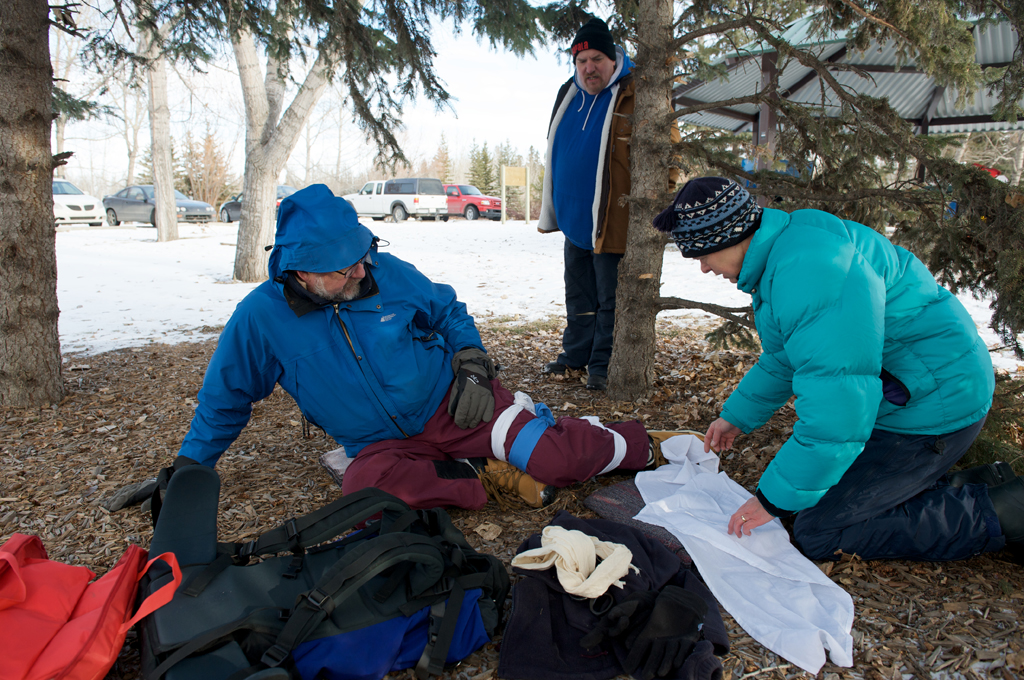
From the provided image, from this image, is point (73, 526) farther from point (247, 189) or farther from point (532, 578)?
point (247, 189)

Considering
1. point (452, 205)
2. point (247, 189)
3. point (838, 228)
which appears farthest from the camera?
point (452, 205)

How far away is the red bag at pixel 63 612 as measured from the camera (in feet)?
4.79

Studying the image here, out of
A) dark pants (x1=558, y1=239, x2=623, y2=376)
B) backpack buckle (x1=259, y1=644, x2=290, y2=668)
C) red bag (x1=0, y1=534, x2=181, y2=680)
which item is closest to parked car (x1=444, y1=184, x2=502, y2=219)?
dark pants (x1=558, y1=239, x2=623, y2=376)

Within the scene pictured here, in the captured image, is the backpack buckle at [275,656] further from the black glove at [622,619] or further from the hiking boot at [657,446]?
the hiking boot at [657,446]

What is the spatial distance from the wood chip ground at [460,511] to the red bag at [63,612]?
0.79ft

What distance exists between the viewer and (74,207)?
64.4 feet

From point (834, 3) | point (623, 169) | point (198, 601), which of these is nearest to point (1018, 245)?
point (834, 3)

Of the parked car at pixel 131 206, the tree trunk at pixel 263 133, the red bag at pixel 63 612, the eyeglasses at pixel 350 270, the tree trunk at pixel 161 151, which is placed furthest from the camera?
the parked car at pixel 131 206

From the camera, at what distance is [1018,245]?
2402 millimetres

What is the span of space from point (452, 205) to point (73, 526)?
2196 cm

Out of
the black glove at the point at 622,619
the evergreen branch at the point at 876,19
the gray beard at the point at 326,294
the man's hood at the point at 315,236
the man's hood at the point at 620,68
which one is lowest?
the black glove at the point at 622,619

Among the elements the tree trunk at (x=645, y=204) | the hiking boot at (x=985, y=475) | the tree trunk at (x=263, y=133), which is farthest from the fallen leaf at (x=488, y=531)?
the tree trunk at (x=263, y=133)

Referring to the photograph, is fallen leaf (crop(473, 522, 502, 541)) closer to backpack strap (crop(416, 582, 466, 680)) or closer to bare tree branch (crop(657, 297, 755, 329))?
backpack strap (crop(416, 582, 466, 680))

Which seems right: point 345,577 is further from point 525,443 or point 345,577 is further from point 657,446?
point 657,446
